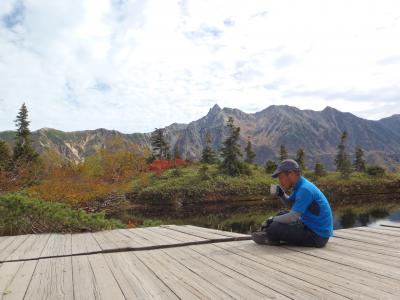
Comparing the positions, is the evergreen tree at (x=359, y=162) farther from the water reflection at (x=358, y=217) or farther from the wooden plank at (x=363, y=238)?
the wooden plank at (x=363, y=238)

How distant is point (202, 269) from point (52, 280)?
155 centimetres

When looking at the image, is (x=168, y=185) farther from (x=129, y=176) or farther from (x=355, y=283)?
(x=355, y=283)

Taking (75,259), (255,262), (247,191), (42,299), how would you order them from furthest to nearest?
(247,191)
(75,259)
(255,262)
(42,299)

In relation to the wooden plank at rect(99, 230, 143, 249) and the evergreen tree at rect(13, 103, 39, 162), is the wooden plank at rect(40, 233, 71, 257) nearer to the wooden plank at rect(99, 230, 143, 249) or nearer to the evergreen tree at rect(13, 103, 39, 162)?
the wooden plank at rect(99, 230, 143, 249)

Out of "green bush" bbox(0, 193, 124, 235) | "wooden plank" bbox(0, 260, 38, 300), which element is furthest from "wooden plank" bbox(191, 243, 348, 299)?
"green bush" bbox(0, 193, 124, 235)

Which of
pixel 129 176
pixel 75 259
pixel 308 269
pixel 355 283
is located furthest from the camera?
pixel 129 176

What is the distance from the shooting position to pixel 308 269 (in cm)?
362

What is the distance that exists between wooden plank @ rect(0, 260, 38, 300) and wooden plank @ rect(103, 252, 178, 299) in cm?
85

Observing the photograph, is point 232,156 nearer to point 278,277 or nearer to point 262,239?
point 262,239

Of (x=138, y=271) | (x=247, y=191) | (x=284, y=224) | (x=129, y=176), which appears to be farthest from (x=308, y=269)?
(x=129, y=176)

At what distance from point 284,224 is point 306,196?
50cm

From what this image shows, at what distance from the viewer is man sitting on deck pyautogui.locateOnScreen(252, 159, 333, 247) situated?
4.54 m

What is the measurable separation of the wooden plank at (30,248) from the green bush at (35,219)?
776mm

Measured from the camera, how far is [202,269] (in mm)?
3775
